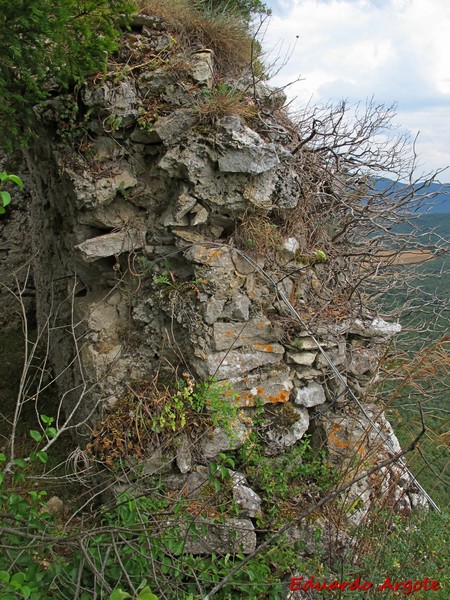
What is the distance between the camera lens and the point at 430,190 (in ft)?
17.8

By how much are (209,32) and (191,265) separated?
2442 mm

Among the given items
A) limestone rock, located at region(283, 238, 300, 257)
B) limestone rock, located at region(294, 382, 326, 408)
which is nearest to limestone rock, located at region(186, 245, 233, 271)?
limestone rock, located at region(283, 238, 300, 257)

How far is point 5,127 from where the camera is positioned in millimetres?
3777

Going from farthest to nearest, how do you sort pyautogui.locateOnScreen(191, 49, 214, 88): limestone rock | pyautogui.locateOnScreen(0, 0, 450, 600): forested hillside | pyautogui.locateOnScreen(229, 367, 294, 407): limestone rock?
pyautogui.locateOnScreen(191, 49, 214, 88): limestone rock → pyautogui.locateOnScreen(229, 367, 294, 407): limestone rock → pyautogui.locateOnScreen(0, 0, 450, 600): forested hillside

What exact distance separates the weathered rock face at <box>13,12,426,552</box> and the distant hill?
1.63 meters

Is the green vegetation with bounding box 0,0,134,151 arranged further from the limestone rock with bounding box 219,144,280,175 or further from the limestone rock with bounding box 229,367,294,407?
the limestone rock with bounding box 229,367,294,407

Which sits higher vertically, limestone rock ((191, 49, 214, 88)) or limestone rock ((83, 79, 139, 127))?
limestone rock ((191, 49, 214, 88))

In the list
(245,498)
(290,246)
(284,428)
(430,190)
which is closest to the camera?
(245,498)

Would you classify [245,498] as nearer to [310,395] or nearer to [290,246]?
[310,395]

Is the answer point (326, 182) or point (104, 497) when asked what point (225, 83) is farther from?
point (104, 497)

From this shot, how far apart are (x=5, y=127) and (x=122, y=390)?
238cm

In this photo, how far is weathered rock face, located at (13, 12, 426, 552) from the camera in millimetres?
3998

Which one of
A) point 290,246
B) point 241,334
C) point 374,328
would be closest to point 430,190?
point 374,328
